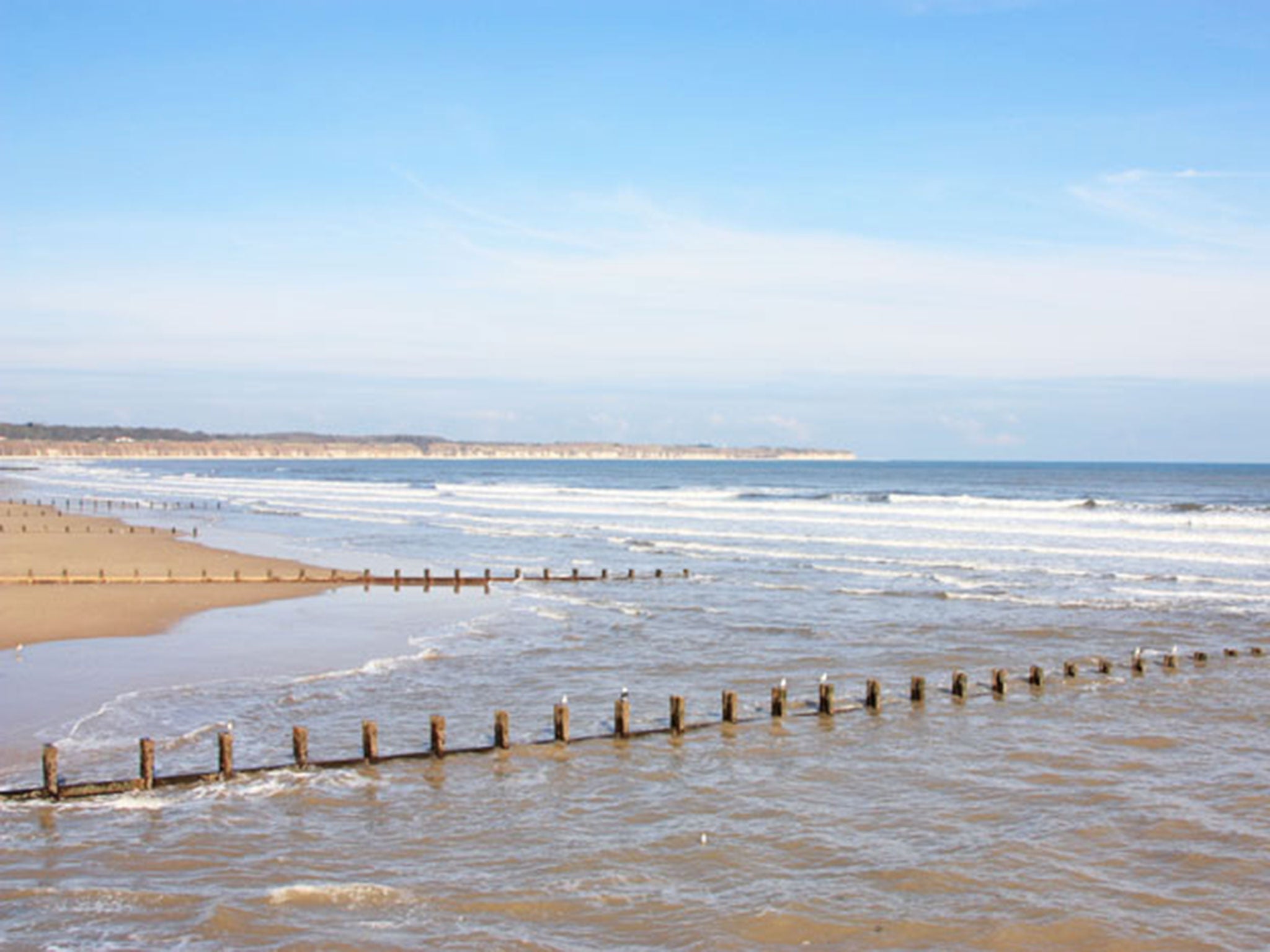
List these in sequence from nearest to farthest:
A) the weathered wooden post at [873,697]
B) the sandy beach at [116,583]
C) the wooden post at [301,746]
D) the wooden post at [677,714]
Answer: the wooden post at [301,746]
the wooden post at [677,714]
the weathered wooden post at [873,697]
the sandy beach at [116,583]

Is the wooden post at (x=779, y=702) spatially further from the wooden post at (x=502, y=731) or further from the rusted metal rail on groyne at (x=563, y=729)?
the wooden post at (x=502, y=731)

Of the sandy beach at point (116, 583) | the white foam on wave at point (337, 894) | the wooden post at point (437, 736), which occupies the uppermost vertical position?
the wooden post at point (437, 736)

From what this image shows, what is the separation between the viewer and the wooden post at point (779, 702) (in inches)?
738

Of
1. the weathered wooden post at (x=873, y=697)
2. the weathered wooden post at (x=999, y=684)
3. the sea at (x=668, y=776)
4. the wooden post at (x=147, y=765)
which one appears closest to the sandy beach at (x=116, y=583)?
the sea at (x=668, y=776)

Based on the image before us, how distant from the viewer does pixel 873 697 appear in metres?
19.4

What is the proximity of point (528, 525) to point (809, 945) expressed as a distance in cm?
5556

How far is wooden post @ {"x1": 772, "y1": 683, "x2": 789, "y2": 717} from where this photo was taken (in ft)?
61.5

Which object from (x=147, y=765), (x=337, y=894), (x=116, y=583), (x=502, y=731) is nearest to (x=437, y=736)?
(x=502, y=731)

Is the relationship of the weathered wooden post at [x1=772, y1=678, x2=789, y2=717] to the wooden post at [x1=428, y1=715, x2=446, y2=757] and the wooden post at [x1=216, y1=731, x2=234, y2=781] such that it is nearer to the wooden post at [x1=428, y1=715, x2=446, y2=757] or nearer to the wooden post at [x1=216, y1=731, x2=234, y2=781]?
the wooden post at [x1=428, y1=715, x2=446, y2=757]

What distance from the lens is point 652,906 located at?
11.1 meters

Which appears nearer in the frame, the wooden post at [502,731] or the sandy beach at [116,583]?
the wooden post at [502,731]

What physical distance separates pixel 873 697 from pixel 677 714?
149 inches

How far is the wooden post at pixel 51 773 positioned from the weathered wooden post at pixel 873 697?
1196 centimetres

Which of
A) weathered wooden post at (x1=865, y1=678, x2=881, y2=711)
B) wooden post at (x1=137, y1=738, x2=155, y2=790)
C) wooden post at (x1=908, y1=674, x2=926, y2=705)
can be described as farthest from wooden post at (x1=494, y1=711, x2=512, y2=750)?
wooden post at (x1=908, y1=674, x2=926, y2=705)
